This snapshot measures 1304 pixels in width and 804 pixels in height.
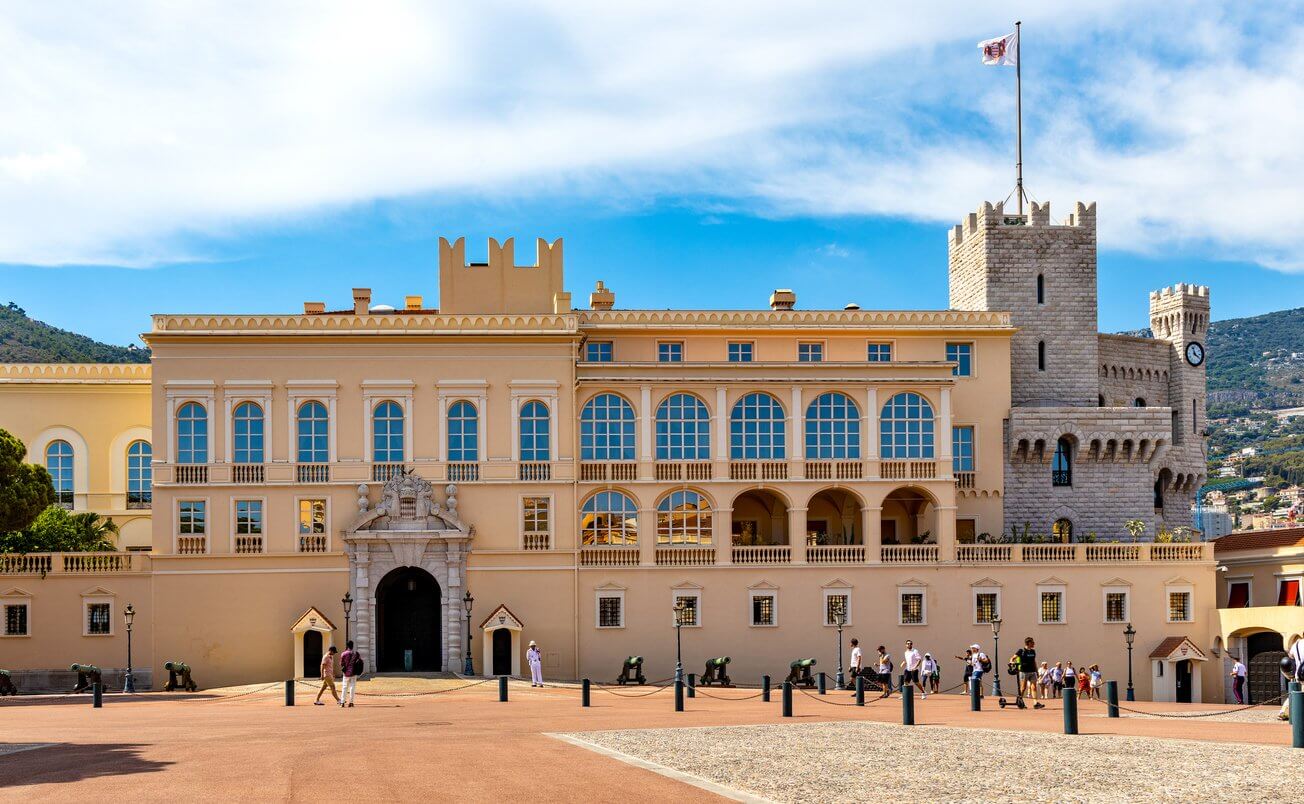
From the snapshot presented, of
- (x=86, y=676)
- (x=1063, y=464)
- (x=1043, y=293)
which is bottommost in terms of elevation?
(x=86, y=676)

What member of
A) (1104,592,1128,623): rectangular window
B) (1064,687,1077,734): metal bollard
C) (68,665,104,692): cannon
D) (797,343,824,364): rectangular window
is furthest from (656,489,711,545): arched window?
(1064,687,1077,734): metal bollard

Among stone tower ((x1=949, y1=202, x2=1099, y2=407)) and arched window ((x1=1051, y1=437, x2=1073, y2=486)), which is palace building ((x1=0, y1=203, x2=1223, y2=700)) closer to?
arched window ((x1=1051, y1=437, x2=1073, y2=486))

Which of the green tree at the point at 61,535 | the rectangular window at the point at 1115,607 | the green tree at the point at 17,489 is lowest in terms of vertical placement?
the rectangular window at the point at 1115,607

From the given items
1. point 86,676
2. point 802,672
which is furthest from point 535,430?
point 86,676

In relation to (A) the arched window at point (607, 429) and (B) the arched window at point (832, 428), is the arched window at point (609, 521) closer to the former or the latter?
(A) the arched window at point (607, 429)

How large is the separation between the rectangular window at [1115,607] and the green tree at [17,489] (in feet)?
127

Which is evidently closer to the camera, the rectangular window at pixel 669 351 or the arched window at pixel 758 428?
the arched window at pixel 758 428

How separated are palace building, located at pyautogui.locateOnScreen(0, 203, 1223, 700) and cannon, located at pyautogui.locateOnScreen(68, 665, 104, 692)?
997mm

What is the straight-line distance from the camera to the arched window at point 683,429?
56.6 metres

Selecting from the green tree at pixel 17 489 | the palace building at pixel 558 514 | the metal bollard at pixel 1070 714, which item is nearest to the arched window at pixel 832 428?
the palace building at pixel 558 514

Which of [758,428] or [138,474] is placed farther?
[138,474]

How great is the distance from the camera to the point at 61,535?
57.8 metres

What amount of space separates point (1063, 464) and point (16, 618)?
40.9 m

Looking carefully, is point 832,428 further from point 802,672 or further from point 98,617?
point 98,617
